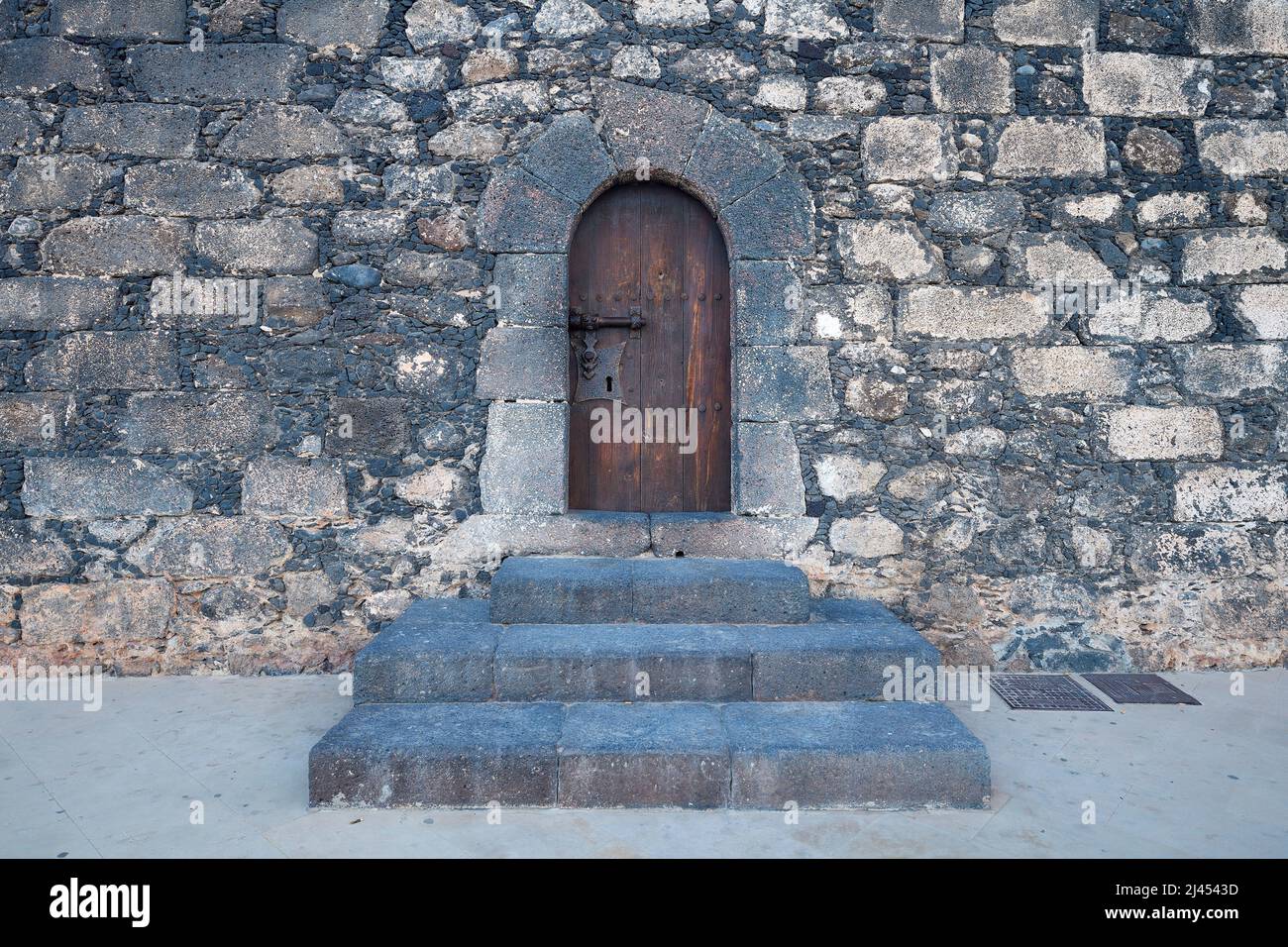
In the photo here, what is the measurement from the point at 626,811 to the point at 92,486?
288 cm

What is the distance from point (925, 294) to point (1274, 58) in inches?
78.6

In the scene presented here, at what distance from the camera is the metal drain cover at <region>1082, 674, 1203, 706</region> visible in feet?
11.3

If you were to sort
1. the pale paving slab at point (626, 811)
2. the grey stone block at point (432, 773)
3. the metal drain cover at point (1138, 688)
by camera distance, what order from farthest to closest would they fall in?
the metal drain cover at point (1138, 688) → the grey stone block at point (432, 773) → the pale paving slab at point (626, 811)

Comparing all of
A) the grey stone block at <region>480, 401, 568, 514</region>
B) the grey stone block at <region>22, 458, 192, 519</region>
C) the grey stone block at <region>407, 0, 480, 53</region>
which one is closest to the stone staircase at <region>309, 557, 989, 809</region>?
the grey stone block at <region>480, 401, 568, 514</region>

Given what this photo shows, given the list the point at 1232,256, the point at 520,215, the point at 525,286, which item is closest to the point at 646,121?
the point at 520,215

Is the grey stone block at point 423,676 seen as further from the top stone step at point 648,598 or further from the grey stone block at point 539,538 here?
the grey stone block at point 539,538

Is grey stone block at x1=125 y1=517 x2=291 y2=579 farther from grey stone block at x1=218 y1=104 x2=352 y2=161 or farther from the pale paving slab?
grey stone block at x1=218 y1=104 x2=352 y2=161

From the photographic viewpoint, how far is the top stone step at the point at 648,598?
3312 mm

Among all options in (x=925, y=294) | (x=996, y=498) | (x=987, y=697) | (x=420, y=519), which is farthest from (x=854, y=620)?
(x=420, y=519)

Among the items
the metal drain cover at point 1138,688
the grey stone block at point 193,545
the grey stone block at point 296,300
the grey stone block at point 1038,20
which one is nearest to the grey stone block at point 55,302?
the grey stone block at point 296,300

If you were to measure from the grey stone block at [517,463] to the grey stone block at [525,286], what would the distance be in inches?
15.6

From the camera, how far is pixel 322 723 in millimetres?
3145

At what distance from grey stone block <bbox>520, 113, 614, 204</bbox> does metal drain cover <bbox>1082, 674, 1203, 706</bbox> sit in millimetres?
3188

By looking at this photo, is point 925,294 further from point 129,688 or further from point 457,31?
point 129,688
